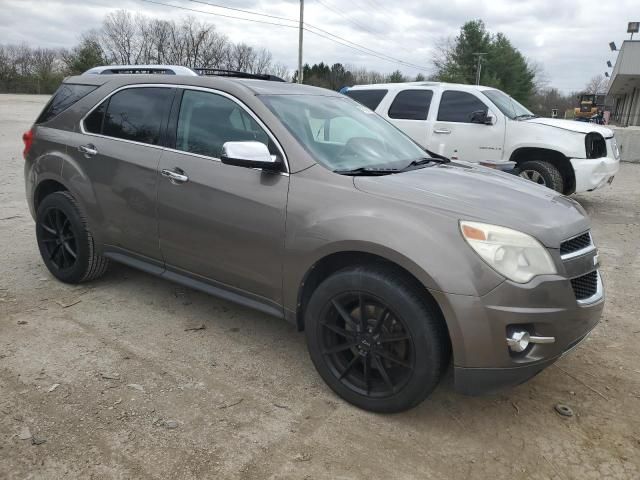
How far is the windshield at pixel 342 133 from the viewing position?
10.8 feet

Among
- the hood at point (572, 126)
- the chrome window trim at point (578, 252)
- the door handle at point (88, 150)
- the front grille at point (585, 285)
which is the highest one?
the hood at point (572, 126)

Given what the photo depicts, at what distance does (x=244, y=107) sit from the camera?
3387 millimetres

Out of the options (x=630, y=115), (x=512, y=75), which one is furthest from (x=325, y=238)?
(x=512, y=75)

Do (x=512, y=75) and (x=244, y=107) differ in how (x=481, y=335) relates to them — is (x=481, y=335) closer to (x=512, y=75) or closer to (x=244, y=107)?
(x=244, y=107)

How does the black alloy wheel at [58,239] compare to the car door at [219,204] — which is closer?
the car door at [219,204]

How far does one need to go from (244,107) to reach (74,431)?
82.8 inches

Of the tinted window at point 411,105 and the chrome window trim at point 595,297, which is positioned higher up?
the tinted window at point 411,105

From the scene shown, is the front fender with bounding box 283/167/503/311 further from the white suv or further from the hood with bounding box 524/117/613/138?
the hood with bounding box 524/117/613/138

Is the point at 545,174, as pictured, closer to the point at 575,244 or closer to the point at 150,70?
the point at 575,244

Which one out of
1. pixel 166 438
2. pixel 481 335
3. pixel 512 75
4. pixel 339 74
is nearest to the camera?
pixel 481 335

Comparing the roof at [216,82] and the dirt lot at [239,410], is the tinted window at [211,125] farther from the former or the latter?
the dirt lot at [239,410]

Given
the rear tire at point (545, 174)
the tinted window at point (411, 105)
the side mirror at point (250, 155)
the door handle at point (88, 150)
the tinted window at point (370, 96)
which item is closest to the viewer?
the side mirror at point (250, 155)

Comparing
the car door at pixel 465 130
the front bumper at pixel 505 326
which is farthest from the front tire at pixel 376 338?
the car door at pixel 465 130

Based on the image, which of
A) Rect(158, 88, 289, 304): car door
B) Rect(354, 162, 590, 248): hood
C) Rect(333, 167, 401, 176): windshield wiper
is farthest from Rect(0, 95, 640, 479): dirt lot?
Rect(333, 167, 401, 176): windshield wiper
